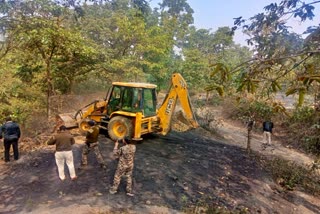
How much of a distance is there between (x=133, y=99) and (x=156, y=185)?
385 centimetres

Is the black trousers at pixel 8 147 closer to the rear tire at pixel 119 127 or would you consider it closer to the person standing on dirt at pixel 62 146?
the person standing on dirt at pixel 62 146

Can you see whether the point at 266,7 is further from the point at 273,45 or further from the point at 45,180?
the point at 45,180

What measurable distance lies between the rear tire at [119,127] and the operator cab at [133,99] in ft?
1.34

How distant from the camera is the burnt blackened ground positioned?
21.8 feet

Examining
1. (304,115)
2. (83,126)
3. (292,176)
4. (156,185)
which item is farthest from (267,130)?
(156,185)

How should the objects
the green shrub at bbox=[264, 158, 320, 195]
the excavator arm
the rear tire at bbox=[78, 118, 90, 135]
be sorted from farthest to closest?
the rear tire at bbox=[78, 118, 90, 135] < the excavator arm < the green shrub at bbox=[264, 158, 320, 195]

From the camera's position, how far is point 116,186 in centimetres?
706

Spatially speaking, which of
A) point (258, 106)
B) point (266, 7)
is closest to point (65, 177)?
point (266, 7)

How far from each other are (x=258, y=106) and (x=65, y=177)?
14858 mm

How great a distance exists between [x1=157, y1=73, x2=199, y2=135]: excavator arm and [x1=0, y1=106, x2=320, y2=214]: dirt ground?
3.05ft

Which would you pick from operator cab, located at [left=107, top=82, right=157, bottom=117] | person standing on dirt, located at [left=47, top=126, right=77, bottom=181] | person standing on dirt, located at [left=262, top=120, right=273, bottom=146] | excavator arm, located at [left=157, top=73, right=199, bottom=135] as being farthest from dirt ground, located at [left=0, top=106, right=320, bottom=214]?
person standing on dirt, located at [left=262, top=120, right=273, bottom=146]

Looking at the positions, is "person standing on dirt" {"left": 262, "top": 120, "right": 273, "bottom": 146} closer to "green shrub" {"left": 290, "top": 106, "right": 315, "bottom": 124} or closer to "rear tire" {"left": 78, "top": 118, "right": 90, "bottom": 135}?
"green shrub" {"left": 290, "top": 106, "right": 315, "bottom": 124}

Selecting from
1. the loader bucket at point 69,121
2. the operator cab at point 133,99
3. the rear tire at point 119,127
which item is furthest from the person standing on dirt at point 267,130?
the loader bucket at point 69,121

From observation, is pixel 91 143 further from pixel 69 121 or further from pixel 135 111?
pixel 69 121
